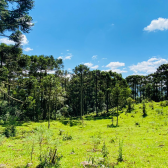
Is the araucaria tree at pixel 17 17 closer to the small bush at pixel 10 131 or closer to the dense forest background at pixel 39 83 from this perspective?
the dense forest background at pixel 39 83

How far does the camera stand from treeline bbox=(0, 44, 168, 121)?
1891 cm

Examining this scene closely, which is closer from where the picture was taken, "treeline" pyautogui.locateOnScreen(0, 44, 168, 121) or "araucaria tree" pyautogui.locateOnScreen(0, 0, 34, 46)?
"araucaria tree" pyautogui.locateOnScreen(0, 0, 34, 46)

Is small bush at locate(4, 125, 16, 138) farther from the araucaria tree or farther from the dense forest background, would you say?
the araucaria tree

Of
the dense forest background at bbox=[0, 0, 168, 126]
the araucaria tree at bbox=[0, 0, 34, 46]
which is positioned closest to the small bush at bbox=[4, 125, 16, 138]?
the dense forest background at bbox=[0, 0, 168, 126]

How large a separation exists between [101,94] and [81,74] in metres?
20.4

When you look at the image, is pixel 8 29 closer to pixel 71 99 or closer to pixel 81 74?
pixel 81 74

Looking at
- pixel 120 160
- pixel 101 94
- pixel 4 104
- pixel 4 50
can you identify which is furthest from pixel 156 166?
pixel 101 94

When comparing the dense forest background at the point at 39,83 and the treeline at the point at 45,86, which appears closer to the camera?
the dense forest background at the point at 39,83

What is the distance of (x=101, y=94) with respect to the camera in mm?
54406

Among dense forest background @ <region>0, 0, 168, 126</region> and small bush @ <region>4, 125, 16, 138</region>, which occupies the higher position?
dense forest background @ <region>0, 0, 168, 126</region>

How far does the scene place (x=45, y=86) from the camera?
93.6ft

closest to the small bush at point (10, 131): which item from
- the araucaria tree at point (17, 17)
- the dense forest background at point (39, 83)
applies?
the dense forest background at point (39, 83)

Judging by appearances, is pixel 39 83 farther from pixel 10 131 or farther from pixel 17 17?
pixel 17 17

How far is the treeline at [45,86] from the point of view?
62.0 feet
